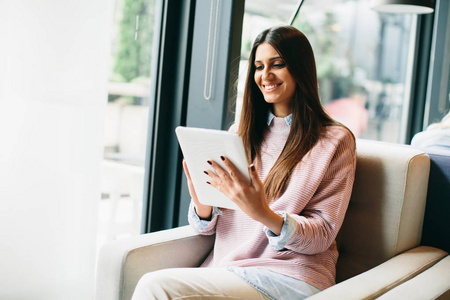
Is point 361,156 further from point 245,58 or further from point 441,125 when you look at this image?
point 245,58

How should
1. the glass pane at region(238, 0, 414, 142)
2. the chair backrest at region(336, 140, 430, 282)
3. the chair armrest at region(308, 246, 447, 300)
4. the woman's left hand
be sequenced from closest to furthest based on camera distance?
the chair armrest at region(308, 246, 447, 300) → the woman's left hand → the chair backrest at region(336, 140, 430, 282) → the glass pane at region(238, 0, 414, 142)

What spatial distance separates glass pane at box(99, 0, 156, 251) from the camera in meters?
2.03

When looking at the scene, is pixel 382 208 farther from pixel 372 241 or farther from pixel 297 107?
pixel 297 107

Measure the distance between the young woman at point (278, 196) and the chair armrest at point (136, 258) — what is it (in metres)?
0.07

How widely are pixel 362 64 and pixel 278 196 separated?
3.04 m

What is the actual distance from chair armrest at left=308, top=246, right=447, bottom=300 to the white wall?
109 cm

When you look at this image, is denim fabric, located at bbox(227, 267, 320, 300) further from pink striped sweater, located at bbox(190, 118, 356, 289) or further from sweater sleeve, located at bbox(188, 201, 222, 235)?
sweater sleeve, located at bbox(188, 201, 222, 235)

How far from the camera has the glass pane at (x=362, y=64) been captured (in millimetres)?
3771

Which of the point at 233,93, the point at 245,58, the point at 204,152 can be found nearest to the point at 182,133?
the point at 204,152

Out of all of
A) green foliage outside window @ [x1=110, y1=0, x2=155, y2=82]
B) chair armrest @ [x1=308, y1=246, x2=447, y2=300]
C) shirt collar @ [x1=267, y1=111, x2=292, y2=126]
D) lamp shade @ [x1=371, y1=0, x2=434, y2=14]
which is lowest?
chair armrest @ [x1=308, y1=246, x2=447, y2=300]

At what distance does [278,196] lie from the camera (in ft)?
4.87

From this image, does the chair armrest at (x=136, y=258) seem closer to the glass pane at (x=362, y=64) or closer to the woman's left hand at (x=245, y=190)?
the woman's left hand at (x=245, y=190)

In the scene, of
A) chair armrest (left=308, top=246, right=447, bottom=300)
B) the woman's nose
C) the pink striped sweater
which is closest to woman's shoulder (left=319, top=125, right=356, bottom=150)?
the pink striped sweater

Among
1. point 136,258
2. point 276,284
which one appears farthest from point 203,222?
point 276,284
